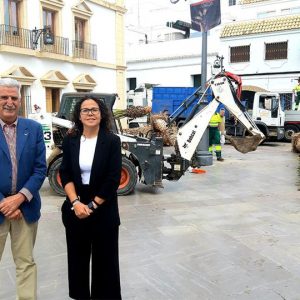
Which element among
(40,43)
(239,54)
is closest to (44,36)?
(40,43)

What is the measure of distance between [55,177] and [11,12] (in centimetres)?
1180

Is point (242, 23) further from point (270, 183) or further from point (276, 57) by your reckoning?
point (270, 183)

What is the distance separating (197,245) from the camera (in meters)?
5.02

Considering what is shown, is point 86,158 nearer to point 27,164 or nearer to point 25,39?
point 27,164

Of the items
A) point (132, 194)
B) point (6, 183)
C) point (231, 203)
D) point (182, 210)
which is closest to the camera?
point (6, 183)

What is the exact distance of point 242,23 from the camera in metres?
26.5

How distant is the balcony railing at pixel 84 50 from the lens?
64.7ft

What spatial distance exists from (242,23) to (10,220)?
2594 centimetres

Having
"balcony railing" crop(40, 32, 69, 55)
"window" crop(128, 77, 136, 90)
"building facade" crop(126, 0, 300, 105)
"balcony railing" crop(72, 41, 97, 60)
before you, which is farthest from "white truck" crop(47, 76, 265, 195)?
"window" crop(128, 77, 136, 90)

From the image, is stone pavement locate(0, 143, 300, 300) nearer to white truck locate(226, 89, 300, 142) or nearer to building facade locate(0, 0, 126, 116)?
building facade locate(0, 0, 126, 116)

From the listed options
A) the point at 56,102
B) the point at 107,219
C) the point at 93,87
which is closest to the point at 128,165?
the point at 107,219

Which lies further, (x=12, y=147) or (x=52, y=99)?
(x=52, y=99)

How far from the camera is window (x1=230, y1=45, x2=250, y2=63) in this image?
26047 millimetres

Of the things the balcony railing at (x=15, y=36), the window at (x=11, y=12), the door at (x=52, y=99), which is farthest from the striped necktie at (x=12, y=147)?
the door at (x=52, y=99)
